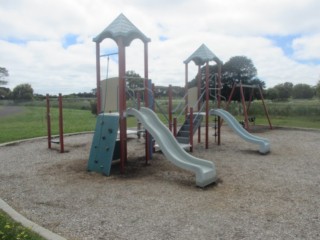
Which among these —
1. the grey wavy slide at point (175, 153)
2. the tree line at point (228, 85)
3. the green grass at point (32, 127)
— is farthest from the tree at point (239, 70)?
the grey wavy slide at point (175, 153)

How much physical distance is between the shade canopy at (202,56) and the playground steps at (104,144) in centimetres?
457

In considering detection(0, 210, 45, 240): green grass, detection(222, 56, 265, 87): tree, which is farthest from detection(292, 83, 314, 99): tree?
detection(0, 210, 45, 240): green grass

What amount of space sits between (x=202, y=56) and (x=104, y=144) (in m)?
5.09

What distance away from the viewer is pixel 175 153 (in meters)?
6.08

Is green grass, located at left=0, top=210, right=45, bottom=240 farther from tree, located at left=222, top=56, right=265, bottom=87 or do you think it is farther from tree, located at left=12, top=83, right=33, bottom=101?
tree, located at left=12, top=83, right=33, bottom=101

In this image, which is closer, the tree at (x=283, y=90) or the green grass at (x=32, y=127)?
the green grass at (x=32, y=127)

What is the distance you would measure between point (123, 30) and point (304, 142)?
764 centimetres

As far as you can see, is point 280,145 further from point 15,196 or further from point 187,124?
point 15,196

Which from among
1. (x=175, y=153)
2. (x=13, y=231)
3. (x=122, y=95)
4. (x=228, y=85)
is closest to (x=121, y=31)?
(x=122, y=95)

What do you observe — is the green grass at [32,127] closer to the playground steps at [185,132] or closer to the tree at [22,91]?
the playground steps at [185,132]

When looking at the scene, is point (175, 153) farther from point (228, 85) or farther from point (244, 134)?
point (228, 85)

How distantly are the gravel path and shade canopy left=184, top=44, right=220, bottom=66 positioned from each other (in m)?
3.50

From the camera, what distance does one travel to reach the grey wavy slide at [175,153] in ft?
17.2

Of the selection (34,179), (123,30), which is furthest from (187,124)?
(34,179)
